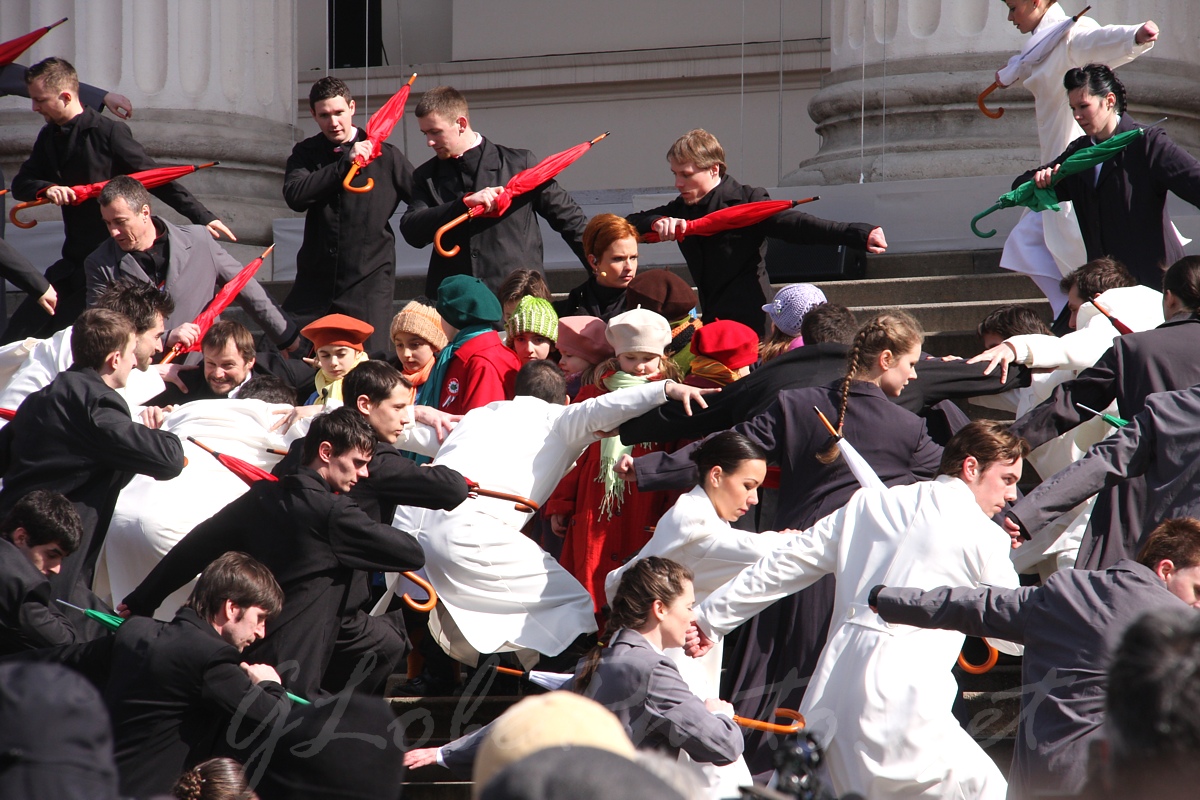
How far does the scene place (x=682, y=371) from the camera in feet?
22.4

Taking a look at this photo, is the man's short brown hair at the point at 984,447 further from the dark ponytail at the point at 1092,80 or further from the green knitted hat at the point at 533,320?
the dark ponytail at the point at 1092,80

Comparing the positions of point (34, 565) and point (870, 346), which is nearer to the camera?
point (34, 565)

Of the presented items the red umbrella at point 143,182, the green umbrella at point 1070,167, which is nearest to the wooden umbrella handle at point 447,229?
the red umbrella at point 143,182

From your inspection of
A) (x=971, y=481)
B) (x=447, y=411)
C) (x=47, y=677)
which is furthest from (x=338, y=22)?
(x=47, y=677)

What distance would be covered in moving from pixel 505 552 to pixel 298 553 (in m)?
1.07

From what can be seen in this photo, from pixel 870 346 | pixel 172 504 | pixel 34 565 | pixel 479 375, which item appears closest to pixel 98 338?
pixel 172 504

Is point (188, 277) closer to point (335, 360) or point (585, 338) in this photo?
point (335, 360)

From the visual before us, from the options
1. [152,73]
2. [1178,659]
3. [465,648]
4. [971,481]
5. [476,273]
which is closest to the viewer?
[1178,659]

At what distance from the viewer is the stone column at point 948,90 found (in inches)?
390

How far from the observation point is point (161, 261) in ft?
26.8

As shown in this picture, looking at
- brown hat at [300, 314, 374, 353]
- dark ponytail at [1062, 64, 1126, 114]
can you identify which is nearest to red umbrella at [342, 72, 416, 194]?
brown hat at [300, 314, 374, 353]

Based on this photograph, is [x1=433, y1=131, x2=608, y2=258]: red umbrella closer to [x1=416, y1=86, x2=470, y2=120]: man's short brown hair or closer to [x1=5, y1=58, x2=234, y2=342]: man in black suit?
[x1=416, y1=86, x2=470, y2=120]: man's short brown hair

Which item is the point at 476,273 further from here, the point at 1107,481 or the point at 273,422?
the point at 1107,481

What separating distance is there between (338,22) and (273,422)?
11.2m
